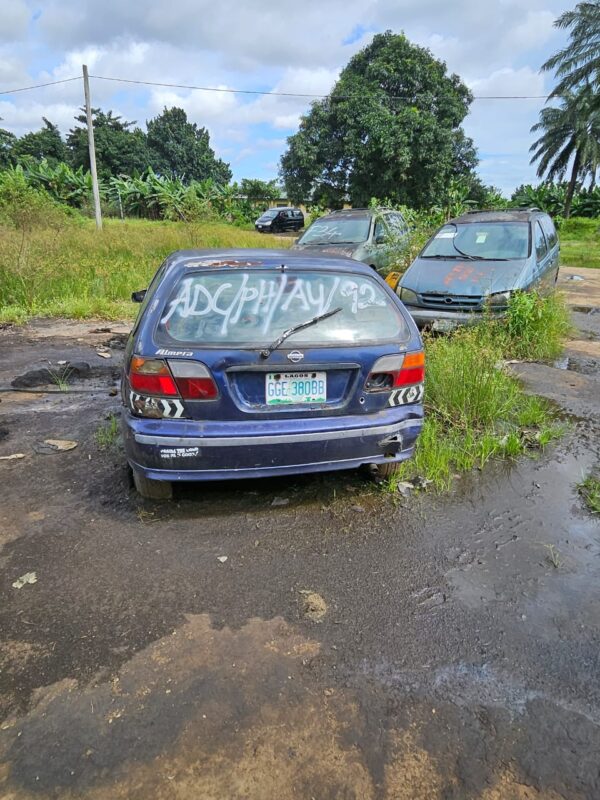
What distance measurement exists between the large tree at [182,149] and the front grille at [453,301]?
6404cm

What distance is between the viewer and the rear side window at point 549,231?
27.9ft

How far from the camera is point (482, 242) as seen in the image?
7746 mm

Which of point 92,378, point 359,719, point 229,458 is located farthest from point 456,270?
point 359,719

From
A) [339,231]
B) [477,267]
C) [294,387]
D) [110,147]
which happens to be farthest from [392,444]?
[110,147]

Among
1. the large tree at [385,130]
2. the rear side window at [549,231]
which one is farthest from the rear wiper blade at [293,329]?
the large tree at [385,130]

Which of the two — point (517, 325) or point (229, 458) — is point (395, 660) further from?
point (517, 325)

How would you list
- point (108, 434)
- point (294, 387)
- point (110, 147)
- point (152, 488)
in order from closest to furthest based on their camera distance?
1. point (294, 387)
2. point (152, 488)
3. point (108, 434)
4. point (110, 147)

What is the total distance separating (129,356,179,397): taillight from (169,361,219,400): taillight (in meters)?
0.04

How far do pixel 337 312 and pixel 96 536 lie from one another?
6.19ft

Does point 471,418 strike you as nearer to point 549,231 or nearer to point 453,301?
point 453,301

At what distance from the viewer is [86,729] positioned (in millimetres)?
1849

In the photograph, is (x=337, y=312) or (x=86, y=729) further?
(x=337, y=312)

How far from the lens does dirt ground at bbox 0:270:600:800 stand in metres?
1.74

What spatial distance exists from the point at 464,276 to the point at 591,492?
12.9 ft
